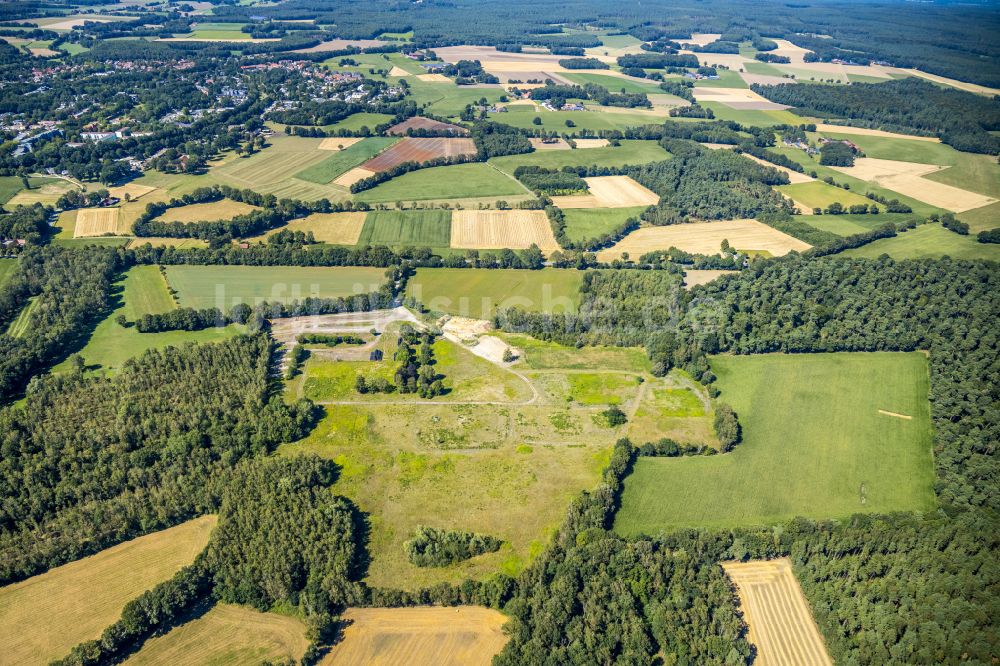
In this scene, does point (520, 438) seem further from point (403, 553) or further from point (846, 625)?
point (846, 625)

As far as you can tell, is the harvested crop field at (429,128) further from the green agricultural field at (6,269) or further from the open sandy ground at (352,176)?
the green agricultural field at (6,269)

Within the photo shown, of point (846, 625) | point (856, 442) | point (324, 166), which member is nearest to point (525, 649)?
point (846, 625)

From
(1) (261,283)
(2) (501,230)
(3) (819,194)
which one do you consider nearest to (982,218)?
(3) (819,194)

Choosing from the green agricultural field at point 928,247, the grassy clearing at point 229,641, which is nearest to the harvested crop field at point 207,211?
the grassy clearing at point 229,641

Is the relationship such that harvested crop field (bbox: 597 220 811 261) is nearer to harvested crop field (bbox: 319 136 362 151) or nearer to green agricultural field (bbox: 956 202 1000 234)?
green agricultural field (bbox: 956 202 1000 234)

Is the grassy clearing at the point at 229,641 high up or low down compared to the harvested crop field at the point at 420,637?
down
